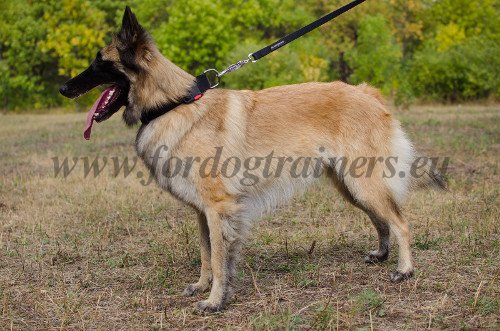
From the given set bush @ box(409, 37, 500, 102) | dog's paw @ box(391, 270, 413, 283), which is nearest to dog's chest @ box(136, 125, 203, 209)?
dog's paw @ box(391, 270, 413, 283)

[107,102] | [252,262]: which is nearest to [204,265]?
[252,262]

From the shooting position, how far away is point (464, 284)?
3.98 meters

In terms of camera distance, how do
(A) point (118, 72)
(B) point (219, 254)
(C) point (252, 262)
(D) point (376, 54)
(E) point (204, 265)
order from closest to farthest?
(B) point (219, 254)
(A) point (118, 72)
(E) point (204, 265)
(C) point (252, 262)
(D) point (376, 54)

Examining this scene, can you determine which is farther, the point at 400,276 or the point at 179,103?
the point at 400,276

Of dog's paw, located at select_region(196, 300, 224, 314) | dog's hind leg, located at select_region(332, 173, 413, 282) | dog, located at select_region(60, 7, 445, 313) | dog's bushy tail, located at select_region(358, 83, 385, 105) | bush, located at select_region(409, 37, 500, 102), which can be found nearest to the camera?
dog's paw, located at select_region(196, 300, 224, 314)

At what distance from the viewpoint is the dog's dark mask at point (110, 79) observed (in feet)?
13.1

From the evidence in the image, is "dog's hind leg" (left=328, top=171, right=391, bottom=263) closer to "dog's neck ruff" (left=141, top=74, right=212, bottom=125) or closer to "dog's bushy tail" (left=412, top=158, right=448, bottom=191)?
"dog's bushy tail" (left=412, top=158, right=448, bottom=191)

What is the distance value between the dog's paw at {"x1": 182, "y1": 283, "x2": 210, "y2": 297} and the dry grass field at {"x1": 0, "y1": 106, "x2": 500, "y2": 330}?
54 millimetres

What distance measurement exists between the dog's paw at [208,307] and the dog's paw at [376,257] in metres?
1.48

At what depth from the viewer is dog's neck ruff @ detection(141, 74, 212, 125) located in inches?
160

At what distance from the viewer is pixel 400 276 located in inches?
167

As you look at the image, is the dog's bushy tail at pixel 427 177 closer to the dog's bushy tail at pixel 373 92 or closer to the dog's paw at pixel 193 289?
the dog's bushy tail at pixel 373 92

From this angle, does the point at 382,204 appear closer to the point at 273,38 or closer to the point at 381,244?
the point at 381,244

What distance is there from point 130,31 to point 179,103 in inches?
22.9
